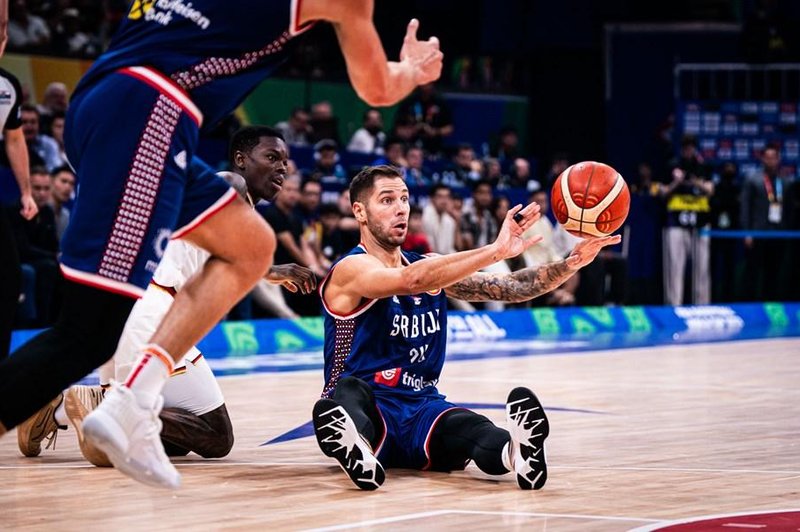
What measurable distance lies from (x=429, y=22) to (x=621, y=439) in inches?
672

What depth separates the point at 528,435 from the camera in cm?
545

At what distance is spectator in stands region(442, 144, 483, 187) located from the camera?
18.2 meters

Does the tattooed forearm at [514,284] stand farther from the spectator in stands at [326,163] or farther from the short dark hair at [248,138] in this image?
the spectator in stands at [326,163]

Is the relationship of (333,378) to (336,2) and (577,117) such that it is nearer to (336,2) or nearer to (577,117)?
(336,2)

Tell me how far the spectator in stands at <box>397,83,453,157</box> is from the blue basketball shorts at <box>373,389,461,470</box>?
13.4 meters

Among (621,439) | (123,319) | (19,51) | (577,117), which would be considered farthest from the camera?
(577,117)

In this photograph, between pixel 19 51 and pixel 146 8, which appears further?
pixel 19 51

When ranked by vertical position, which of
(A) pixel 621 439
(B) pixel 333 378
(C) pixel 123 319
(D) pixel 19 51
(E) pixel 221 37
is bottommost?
(A) pixel 621 439

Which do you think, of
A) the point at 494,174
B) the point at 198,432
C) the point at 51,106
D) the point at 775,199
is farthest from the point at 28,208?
the point at 775,199

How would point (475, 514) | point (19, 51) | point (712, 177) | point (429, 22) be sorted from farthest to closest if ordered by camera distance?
point (429, 22) < point (712, 177) < point (19, 51) < point (475, 514)

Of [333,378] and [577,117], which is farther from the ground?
[577,117]

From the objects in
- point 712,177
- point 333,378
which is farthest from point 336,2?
point 712,177

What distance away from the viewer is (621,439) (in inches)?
281

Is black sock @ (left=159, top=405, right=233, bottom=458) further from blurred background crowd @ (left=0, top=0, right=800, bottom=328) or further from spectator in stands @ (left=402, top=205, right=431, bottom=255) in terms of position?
spectator in stands @ (left=402, top=205, right=431, bottom=255)
